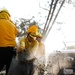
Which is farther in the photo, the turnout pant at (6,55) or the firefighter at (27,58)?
the firefighter at (27,58)

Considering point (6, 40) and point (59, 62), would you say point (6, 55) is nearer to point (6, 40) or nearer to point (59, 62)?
point (6, 40)

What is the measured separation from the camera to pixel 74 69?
967 cm

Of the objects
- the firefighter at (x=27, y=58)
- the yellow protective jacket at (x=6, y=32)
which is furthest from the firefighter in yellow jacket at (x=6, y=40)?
the firefighter at (x=27, y=58)

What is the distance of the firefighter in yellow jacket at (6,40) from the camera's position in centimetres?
627

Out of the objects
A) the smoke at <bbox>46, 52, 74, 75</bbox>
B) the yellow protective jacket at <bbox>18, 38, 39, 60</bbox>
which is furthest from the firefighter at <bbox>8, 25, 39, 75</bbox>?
the smoke at <bbox>46, 52, 74, 75</bbox>

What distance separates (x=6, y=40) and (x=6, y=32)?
180 mm

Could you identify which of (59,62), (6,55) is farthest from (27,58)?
(59,62)

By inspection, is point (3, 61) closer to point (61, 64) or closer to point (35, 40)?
point (35, 40)

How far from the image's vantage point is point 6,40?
6.29 metres

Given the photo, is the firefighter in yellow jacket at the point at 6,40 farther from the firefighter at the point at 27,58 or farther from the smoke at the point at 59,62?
the smoke at the point at 59,62

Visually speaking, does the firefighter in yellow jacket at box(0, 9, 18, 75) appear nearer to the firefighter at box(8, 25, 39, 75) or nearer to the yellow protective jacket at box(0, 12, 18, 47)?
the yellow protective jacket at box(0, 12, 18, 47)

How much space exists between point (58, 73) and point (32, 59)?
9.77ft

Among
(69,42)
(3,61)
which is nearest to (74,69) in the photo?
(69,42)

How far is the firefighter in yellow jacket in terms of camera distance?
6.27 metres
